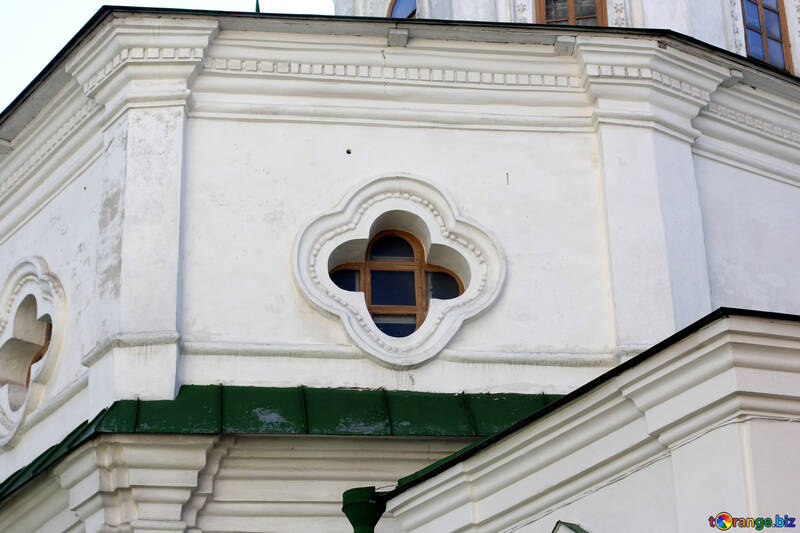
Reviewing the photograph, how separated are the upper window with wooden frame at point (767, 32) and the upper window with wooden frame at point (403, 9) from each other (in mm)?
2960

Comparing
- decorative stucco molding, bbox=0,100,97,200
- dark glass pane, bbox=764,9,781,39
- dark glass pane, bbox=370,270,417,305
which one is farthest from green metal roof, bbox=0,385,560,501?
dark glass pane, bbox=764,9,781,39

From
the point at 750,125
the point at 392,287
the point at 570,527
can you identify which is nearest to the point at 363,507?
the point at 570,527

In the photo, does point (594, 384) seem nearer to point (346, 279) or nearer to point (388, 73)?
point (346, 279)

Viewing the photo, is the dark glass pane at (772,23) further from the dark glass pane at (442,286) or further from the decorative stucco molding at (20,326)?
the decorative stucco molding at (20,326)

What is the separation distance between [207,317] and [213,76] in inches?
76.4

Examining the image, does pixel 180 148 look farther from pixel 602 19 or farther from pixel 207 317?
pixel 602 19

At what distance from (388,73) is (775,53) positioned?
3.75 meters

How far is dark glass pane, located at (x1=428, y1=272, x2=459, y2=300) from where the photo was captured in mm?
10875

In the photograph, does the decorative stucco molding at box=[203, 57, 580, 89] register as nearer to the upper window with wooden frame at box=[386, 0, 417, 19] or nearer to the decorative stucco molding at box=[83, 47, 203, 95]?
the decorative stucco molding at box=[83, 47, 203, 95]

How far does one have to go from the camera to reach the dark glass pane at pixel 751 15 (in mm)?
12809

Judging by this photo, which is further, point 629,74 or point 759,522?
point 629,74

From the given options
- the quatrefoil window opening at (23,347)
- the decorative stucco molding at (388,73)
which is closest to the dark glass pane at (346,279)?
the decorative stucco molding at (388,73)

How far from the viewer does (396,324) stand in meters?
10.8

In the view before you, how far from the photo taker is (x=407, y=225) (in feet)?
36.2
